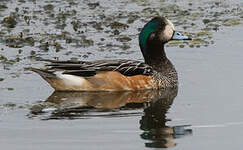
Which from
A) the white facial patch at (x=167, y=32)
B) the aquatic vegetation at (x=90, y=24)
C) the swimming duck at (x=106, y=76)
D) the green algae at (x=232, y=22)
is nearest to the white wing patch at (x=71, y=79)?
the swimming duck at (x=106, y=76)

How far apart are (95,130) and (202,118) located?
1653 millimetres

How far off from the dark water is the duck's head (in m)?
0.67

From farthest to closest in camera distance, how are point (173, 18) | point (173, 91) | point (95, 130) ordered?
point (173, 18)
point (173, 91)
point (95, 130)

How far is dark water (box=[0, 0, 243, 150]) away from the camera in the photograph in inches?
464

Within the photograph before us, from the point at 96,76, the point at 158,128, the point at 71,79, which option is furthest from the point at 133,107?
the point at 71,79

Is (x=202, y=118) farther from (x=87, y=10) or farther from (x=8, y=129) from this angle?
(x=87, y=10)

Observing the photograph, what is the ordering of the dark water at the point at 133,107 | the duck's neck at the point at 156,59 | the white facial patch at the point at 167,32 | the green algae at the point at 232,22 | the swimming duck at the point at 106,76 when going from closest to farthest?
the dark water at the point at 133,107
the swimming duck at the point at 106,76
the duck's neck at the point at 156,59
the white facial patch at the point at 167,32
the green algae at the point at 232,22

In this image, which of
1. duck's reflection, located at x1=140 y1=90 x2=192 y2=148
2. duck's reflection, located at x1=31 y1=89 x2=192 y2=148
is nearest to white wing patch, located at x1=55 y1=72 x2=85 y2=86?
duck's reflection, located at x1=31 y1=89 x2=192 y2=148

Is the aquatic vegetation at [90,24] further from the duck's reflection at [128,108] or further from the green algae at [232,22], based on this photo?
the duck's reflection at [128,108]

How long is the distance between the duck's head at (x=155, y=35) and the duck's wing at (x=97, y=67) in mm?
642

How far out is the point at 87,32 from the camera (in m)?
19.4

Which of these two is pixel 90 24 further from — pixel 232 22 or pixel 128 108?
pixel 128 108

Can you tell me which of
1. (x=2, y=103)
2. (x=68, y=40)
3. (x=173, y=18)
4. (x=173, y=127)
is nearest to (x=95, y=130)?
(x=173, y=127)

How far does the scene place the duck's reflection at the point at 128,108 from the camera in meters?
12.2
